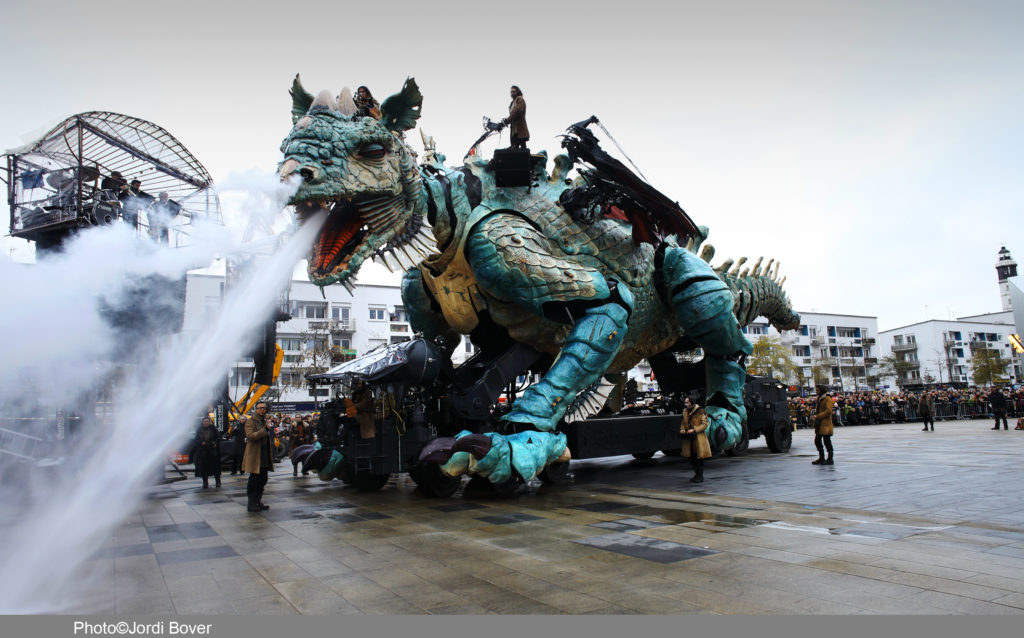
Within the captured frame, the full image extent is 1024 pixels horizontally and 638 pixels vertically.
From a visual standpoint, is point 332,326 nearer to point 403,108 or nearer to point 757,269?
point 757,269

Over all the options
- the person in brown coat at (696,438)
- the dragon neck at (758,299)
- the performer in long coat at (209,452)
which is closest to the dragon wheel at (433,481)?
the person in brown coat at (696,438)

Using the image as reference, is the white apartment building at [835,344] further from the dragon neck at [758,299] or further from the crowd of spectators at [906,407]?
the dragon neck at [758,299]

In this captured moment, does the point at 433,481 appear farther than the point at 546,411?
Yes

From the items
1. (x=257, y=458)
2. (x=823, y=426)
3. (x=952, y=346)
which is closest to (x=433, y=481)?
(x=257, y=458)

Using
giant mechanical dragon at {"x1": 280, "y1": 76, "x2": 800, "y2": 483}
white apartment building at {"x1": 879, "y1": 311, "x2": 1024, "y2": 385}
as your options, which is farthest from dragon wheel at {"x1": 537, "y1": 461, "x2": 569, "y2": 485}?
white apartment building at {"x1": 879, "y1": 311, "x2": 1024, "y2": 385}

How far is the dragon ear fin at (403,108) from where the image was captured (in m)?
7.95

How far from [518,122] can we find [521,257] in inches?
81.0

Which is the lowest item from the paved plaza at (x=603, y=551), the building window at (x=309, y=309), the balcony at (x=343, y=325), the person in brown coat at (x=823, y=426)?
the paved plaza at (x=603, y=551)

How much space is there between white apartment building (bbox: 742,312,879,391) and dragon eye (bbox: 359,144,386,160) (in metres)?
60.9

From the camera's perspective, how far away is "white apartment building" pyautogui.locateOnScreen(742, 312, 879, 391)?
213ft

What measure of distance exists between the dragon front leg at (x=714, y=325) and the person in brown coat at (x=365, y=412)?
501 centimetres

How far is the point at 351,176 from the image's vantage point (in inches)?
294

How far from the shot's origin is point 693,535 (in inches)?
212

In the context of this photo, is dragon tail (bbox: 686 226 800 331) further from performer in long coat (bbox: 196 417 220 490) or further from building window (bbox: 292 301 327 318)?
building window (bbox: 292 301 327 318)
